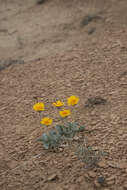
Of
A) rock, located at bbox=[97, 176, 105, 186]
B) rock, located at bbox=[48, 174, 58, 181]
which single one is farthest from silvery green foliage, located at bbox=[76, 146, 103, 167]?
rock, located at bbox=[48, 174, 58, 181]

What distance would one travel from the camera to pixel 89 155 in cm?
271

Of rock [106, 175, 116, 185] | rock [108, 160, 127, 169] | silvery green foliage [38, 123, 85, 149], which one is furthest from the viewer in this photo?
silvery green foliage [38, 123, 85, 149]

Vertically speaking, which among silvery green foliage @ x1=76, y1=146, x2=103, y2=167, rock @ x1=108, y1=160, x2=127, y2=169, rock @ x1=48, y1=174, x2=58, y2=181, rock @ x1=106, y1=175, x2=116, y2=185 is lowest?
rock @ x1=106, y1=175, x2=116, y2=185

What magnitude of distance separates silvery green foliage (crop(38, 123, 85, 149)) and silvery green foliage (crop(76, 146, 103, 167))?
8.0 inches

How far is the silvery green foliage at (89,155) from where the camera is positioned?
264 cm

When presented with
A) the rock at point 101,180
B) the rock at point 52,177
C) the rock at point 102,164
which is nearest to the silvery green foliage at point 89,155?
the rock at point 102,164

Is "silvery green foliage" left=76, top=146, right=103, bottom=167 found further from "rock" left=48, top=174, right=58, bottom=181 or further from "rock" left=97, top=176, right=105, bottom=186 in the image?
"rock" left=48, top=174, right=58, bottom=181

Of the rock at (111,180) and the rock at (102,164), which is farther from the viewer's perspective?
the rock at (102,164)

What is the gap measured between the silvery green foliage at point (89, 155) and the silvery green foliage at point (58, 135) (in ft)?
0.66

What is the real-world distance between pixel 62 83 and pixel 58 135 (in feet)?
4.24

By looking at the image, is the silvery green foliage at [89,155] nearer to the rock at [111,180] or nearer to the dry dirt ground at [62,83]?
the dry dirt ground at [62,83]

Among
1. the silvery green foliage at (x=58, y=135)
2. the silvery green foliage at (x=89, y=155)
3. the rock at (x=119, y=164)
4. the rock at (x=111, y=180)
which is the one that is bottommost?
the rock at (x=111, y=180)

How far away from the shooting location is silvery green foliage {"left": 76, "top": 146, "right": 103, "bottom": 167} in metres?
2.64

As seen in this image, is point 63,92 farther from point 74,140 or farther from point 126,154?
point 126,154
